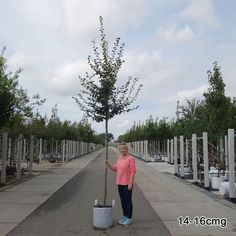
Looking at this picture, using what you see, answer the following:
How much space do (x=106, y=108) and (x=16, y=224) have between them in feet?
10.7

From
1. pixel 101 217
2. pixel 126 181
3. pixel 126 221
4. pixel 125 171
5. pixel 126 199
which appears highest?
pixel 125 171

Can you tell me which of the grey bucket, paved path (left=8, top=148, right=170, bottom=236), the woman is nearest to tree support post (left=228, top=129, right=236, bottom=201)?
paved path (left=8, top=148, right=170, bottom=236)

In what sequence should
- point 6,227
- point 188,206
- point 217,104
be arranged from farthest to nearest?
1. point 217,104
2. point 188,206
3. point 6,227

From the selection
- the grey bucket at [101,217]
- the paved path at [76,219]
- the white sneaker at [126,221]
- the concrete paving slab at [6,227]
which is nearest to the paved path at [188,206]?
the paved path at [76,219]

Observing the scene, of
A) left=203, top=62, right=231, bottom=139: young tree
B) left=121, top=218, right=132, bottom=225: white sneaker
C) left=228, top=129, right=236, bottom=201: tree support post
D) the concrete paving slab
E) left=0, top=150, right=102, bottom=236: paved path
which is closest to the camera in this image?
the concrete paving slab

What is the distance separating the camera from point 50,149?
56156mm

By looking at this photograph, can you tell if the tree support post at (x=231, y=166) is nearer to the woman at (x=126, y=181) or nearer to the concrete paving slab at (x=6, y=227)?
the woman at (x=126, y=181)

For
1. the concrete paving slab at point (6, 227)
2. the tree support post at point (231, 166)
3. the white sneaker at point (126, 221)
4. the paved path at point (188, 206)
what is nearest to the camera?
the concrete paving slab at point (6, 227)

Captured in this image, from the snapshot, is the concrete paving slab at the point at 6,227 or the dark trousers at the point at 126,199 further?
the dark trousers at the point at 126,199

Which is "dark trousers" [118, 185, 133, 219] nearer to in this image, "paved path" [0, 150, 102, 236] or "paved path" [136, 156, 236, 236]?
"paved path" [136, 156, 236, 236]

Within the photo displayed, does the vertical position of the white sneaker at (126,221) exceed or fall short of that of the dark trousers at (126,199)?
it falls short

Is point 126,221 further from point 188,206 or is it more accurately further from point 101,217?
point 188,206

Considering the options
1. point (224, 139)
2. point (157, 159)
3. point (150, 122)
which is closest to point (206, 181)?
point (224, 139)

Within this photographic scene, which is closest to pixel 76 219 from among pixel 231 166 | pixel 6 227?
pixel 6 227
